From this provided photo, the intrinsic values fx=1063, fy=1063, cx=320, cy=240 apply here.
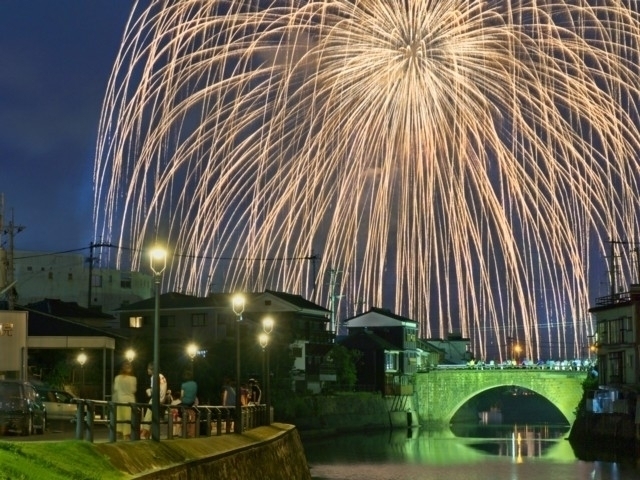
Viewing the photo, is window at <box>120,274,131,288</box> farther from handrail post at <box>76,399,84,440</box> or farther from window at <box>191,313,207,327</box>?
handrail post at <box>76,399,84,440</box>

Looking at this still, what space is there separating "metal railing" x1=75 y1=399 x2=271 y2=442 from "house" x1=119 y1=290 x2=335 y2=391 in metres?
40.3

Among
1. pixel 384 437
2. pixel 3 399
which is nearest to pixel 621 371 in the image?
pixel 384 437

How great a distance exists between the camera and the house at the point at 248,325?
7875 cm

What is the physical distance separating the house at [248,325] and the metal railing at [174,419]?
1588 inches

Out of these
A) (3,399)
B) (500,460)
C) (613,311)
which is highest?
(613,311)

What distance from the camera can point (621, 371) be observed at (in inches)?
2837

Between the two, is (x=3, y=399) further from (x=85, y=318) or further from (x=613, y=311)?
(x=613, y=311)

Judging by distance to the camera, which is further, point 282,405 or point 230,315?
point 230,315

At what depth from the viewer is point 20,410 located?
24.8 m

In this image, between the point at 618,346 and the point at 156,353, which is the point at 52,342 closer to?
the point at 156,353

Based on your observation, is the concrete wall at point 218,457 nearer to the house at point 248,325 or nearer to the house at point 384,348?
the house at point 248,325

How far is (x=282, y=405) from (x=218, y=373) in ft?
21.8

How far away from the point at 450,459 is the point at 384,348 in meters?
39.1

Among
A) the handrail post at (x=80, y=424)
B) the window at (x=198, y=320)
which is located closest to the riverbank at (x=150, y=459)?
the handrail post at (x=80, y=424)
